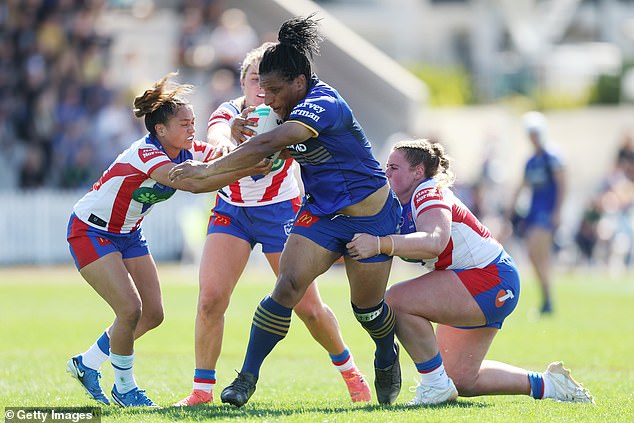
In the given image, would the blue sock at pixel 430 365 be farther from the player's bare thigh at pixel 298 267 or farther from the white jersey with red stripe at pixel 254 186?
the white jersey with red stripe at pixel 254 186

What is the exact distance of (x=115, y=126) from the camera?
22.4 metres

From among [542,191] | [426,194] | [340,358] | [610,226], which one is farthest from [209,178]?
[610,226]

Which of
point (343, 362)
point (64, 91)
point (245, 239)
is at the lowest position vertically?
point (343, 362)

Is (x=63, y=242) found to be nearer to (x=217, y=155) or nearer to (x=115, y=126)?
(x=115, y=126)

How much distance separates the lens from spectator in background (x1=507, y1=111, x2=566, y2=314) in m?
14.8

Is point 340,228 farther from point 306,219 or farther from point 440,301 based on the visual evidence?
point 440,301

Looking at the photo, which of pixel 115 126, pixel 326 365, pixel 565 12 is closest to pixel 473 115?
pixel 565 12

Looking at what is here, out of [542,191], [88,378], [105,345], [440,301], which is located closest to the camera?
[440,301]

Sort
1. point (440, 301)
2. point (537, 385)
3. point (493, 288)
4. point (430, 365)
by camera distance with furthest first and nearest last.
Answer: point (537, 385)
point (493, 288)
point (440, 301)
point (430, 365)

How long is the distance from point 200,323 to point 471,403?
192 centimetres

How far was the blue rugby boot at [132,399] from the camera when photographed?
7.59 meters

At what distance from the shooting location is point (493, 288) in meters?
7.43

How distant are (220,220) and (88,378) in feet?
4.73

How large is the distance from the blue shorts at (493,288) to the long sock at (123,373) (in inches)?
90.4
